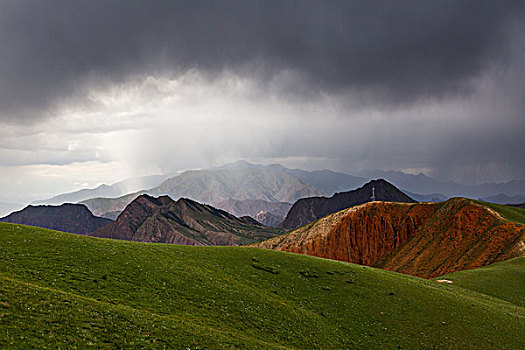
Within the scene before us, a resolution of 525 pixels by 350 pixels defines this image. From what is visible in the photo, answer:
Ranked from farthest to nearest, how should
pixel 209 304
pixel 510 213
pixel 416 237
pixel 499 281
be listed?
pixel 416 237
pixel 510 213
pixel 499 281
pixel 209 304

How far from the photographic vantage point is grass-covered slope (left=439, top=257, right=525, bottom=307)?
147ft

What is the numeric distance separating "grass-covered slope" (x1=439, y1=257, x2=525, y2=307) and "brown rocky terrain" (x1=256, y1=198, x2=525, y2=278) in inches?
905

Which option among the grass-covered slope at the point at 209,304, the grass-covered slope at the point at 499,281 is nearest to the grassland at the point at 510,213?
the grass-covered slope at the point at 499,281

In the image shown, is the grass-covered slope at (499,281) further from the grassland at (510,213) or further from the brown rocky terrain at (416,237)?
the grassland at (510,213)

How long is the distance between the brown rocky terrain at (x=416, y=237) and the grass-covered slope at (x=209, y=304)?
56.4 meters

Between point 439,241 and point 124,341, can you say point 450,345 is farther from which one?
point 439,241

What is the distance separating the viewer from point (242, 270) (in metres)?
33.8

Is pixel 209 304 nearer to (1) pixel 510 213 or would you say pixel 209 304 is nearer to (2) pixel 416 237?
(2) pixel 416 237

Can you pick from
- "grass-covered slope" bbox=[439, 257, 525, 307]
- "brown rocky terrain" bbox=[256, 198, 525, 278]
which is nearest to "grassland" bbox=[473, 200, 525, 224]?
"brown rocky terrain" bbox=[256, 198, 525, 278]

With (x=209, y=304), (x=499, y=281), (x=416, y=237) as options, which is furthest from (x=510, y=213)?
(x=209, y=304)

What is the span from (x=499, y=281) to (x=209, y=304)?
5330 cm

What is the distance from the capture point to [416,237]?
4422 inches

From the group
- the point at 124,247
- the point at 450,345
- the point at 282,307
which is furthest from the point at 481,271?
the point at 124,247

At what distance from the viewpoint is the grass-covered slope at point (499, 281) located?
44.7m
